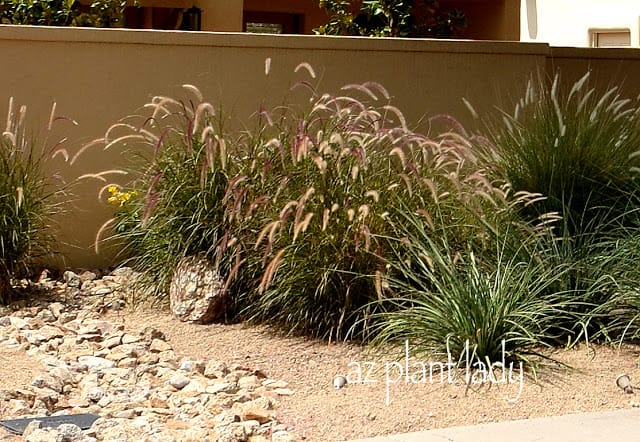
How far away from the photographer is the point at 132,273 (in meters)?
9.45

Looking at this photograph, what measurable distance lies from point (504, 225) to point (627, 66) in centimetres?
536

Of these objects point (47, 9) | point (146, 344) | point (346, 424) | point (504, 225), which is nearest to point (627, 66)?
point (504, 225)

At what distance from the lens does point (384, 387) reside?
6.65 m

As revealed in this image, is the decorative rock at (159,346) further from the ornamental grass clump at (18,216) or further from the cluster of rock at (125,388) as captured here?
the ornamental grass clump at (18,216)

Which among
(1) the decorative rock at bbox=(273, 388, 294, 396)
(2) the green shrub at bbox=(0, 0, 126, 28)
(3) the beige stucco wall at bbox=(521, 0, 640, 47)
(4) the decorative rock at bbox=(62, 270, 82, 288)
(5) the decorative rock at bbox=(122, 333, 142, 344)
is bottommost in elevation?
(1) the decorative rock at bbox=(273, 388, 294, 396)

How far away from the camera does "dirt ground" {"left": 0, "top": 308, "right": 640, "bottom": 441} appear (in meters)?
6.12

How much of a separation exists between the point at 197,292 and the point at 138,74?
3.08 meters

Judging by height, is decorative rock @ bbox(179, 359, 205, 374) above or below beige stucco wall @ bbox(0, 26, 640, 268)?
below

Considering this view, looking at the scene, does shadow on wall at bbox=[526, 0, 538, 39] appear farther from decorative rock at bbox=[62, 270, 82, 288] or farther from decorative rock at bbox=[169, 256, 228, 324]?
decorative rock at bbox=[169, 256, 228, 324]

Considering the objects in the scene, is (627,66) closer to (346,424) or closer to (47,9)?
(47,9)

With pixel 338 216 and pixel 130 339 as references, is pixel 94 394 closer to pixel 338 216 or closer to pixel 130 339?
pixel 130 339

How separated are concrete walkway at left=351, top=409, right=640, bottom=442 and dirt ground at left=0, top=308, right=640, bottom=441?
0.17 m

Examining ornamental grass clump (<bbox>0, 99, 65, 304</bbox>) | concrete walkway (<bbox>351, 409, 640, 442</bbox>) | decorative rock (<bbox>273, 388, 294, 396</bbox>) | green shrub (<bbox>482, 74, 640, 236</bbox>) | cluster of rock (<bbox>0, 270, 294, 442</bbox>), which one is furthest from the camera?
ornamental grass clump (<bbox>0, 99, 65, 304</bbox>)

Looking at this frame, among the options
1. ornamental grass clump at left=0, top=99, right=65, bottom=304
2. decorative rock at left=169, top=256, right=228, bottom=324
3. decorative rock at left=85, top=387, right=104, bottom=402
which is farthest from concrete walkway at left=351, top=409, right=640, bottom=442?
ornamental grass clump at left=0, top=99, right=65, bottom=304
